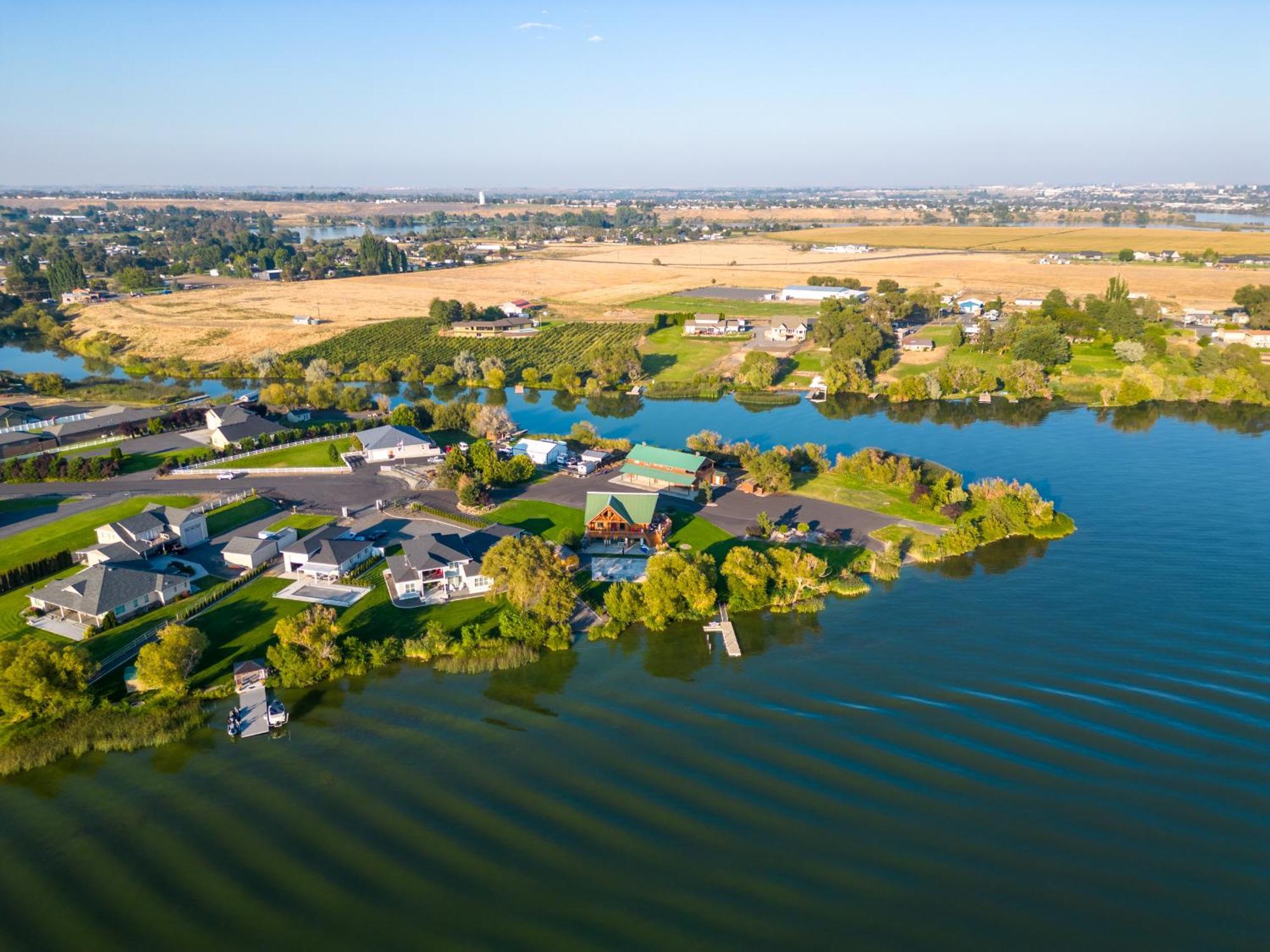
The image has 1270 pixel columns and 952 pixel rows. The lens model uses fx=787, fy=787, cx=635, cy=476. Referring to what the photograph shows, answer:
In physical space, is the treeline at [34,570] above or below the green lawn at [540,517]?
below

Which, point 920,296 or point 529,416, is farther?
point 920,296

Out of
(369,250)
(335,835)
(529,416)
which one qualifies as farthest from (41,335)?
(335,835)

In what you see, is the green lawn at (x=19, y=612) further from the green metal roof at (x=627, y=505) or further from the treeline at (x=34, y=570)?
the green metal roof at (x=627, y=505)

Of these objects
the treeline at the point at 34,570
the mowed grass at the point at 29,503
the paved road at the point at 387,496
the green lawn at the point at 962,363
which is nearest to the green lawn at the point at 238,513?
the paved road at the point at 387,496

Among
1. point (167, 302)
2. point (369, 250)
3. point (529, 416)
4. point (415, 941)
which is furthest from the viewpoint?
point (369, 250)

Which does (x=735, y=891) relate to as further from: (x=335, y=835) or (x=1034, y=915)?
(x=335, y=835)
